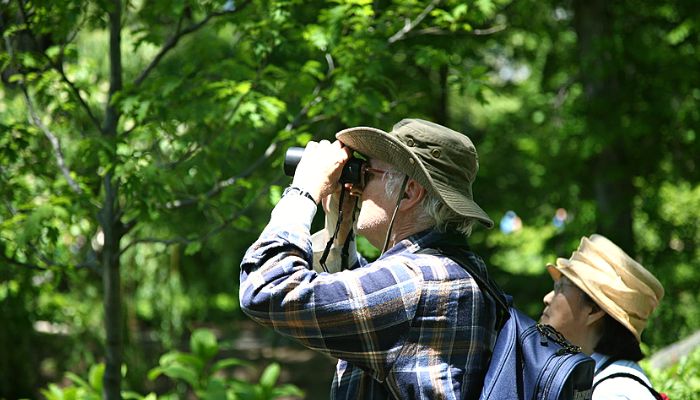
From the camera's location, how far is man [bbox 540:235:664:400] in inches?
114

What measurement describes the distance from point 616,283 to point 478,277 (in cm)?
118

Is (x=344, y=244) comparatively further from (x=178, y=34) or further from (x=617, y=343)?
(x=178, y=34)

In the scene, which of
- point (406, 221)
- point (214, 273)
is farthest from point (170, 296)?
point (406, 221)

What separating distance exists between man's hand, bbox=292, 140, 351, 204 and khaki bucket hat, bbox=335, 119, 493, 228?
0.19 feet

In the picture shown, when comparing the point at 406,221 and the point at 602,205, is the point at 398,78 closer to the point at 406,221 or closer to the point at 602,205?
the point at 602,205

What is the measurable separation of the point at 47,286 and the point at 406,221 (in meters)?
3.74

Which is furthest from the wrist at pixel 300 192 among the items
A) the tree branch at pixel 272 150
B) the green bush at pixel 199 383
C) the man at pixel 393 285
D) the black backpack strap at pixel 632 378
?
the green bush at pixel 199 383

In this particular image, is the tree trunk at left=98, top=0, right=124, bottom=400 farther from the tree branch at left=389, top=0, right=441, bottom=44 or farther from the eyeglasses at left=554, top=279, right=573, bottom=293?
the eyeglasses at left=554, top=279, right=573, bottom=293

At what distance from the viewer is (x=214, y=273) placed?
11.5m

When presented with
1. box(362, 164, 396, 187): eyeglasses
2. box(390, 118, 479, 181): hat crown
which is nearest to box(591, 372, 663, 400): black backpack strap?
box(390, 118, 479, 181): hat crown

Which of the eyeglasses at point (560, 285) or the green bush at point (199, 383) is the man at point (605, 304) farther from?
the green bush at point (199, 383)

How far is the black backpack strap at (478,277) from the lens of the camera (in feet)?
6.54

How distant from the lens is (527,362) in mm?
1916

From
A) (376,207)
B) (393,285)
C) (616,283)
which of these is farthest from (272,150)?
(393,285)
